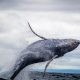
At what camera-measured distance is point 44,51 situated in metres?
29.1

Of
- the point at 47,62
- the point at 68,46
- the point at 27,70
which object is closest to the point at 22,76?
the point at 27,70

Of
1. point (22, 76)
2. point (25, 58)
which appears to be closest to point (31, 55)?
point (25, 58)

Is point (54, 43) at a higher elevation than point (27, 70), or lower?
higher

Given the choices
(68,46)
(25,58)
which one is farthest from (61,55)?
(25,58)

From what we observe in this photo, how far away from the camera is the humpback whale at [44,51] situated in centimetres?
2908

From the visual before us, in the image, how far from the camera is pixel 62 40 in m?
29.8

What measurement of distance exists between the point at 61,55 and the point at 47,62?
4.14 ft

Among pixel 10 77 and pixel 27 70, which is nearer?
pixel 10 77

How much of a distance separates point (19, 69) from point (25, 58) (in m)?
1.03

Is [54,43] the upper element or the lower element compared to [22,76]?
upper

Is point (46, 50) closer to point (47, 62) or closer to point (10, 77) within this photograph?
point (47, 62)

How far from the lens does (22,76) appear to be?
101 ft

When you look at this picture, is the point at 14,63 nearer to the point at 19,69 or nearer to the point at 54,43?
the point at 19,69

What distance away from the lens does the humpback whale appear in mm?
29078
